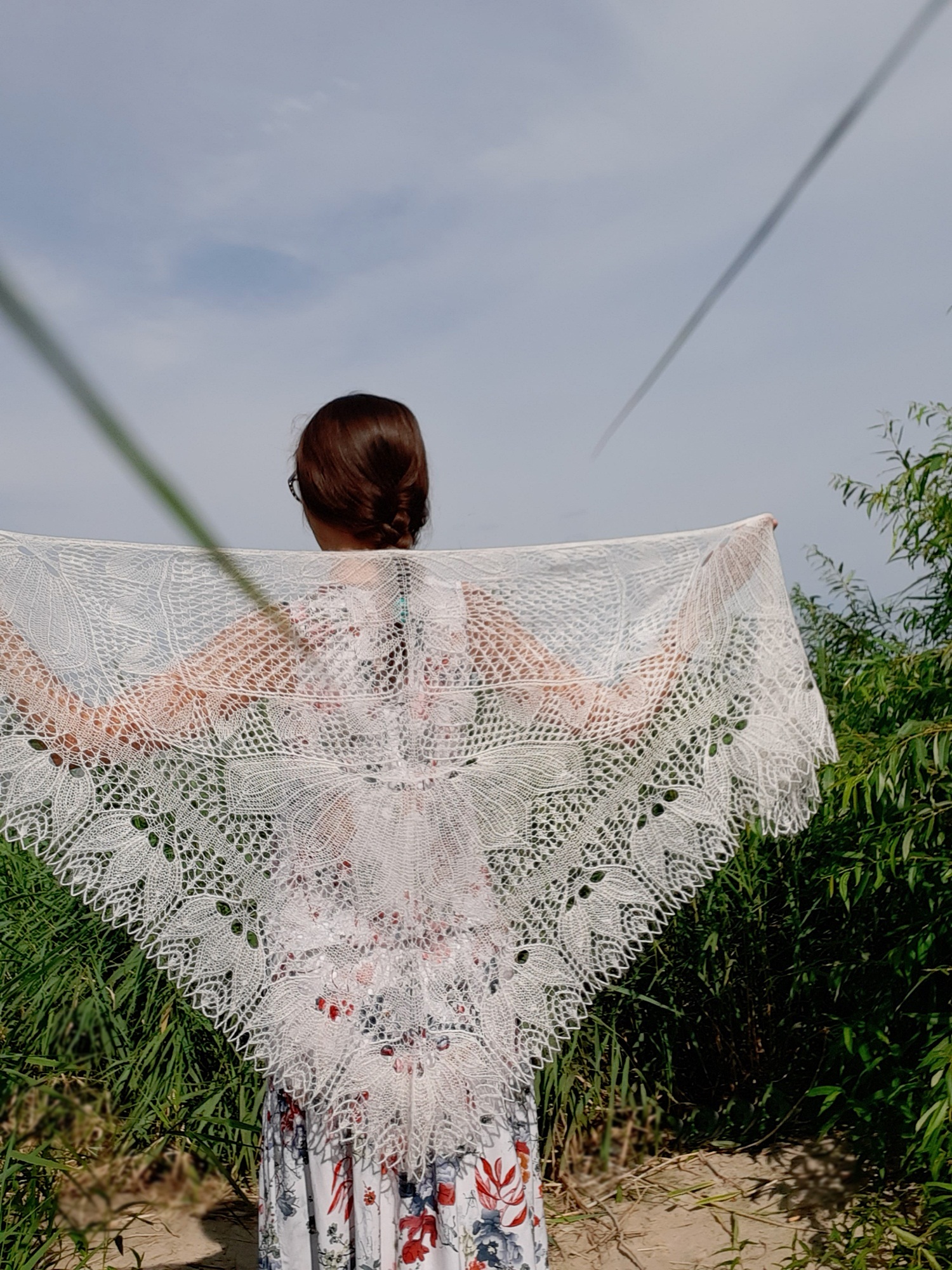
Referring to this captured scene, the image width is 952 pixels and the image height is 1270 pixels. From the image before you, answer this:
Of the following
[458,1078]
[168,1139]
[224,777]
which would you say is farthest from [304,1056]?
[168,1139]

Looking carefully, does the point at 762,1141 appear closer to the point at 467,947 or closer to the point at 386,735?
the point at 467,947

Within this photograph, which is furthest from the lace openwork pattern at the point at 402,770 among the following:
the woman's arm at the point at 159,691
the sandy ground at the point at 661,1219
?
the sandy ground at the point at 661,1219

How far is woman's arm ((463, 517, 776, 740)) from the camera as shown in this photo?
166 centimetres

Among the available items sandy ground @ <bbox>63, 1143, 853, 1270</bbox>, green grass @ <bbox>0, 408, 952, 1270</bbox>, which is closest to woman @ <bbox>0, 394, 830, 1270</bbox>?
green grass @ <bbox>0, 408, 952, 1270</bbox>

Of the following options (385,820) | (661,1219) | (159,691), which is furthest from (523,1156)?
(661,1219)

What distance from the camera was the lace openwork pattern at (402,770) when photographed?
160 cm

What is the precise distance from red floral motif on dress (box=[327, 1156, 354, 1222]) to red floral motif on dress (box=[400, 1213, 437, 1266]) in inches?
3.6

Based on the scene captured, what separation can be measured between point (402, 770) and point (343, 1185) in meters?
0.63

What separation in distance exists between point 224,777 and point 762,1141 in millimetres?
2071

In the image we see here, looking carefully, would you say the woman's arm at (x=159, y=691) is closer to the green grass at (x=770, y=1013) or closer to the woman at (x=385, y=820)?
the woman at (x=385, y=820)

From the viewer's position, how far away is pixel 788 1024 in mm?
3133

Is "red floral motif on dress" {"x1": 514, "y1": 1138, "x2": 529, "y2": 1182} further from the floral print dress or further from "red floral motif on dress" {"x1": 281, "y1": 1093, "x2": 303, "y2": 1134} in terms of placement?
"red floral motif on dress" {"x1": 281, "y1": 1093, "x2": 303, "y2": 1134}

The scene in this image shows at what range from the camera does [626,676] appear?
67.9 inches

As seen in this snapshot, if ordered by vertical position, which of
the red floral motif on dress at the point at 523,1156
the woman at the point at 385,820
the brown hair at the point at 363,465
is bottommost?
the red floral motif on dress at the point at 523,1156
